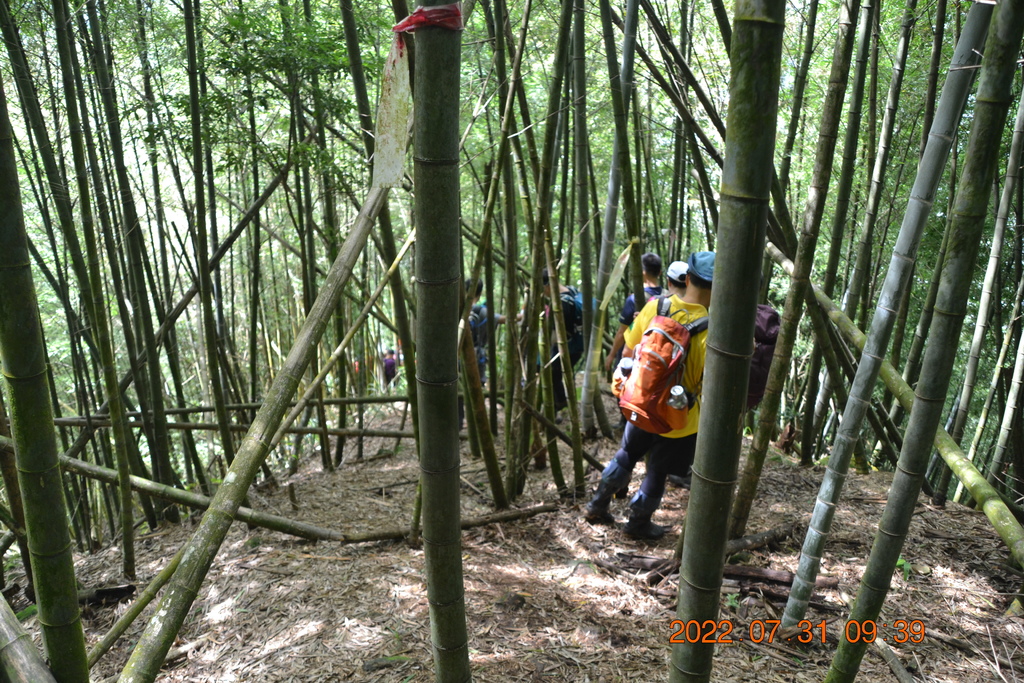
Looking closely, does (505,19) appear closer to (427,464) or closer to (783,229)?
(783,229)

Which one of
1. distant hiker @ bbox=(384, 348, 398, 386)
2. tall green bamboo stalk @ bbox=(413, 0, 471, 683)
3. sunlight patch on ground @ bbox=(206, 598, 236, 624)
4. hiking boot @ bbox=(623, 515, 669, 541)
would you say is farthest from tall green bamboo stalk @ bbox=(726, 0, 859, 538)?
distant hiker @ bbox=(384, 348, 398, 386)

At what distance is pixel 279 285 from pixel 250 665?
6.96m

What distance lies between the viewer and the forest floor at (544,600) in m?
2.01

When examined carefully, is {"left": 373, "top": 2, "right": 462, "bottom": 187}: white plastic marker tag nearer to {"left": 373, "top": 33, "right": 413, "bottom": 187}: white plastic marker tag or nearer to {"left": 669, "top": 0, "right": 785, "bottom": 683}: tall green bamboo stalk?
{"left": 373, "top": 33, "right": 413, "bottom": 187}: white plastic marker tag

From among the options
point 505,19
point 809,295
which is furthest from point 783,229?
point 505,19

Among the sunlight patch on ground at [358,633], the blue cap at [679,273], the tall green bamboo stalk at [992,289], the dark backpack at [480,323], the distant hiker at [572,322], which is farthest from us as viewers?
the dark backpack at [480,323]

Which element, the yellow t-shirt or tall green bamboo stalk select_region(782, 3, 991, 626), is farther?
the yellow t-shirt

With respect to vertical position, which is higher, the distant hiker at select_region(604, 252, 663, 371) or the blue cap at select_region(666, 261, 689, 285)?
the blue cap at select_region(666, 261, 689, 285)

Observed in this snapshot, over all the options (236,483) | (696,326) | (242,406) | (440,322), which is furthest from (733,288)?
(242,406)

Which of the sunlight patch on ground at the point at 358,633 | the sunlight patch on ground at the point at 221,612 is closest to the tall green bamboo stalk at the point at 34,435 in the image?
the sunlight patch on ground at the point at 358,633

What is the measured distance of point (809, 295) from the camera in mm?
2252

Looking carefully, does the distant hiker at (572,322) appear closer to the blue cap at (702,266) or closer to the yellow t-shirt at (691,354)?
the yellow t-shirt at (691,354)

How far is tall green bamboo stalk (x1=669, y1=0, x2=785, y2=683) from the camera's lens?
756mm

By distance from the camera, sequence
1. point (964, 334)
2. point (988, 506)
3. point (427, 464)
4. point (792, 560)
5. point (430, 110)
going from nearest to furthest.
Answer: point (430, 110) < point (427, 464) < point (988, 506) < point (792, 560) < point (964, 334)
